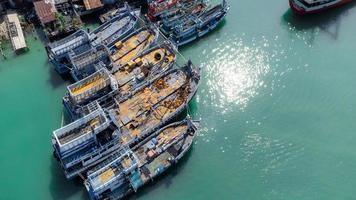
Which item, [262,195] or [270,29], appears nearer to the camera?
[262,195]

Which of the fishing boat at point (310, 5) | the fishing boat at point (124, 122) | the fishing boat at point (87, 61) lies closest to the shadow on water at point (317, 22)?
the fishing boat at point (310, 5)

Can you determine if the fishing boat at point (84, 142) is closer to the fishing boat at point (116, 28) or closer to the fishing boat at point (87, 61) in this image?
the fishing boat at point (87, 61)

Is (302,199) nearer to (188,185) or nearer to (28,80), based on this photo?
(188,185)

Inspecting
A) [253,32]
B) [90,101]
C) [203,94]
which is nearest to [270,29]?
[253,32]

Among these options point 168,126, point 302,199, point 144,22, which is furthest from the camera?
point 144,22

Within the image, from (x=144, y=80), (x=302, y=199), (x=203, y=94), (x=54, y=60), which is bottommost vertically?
(x=302, y=199)

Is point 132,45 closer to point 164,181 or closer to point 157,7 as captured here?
point 157,7

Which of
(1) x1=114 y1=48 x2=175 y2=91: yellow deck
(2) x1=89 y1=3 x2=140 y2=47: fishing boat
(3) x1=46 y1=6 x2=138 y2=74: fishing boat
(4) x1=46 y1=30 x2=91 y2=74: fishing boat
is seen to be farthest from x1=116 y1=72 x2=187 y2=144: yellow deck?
(4) x1=46 y1=30 x2=91 y2=74: fishing boat
